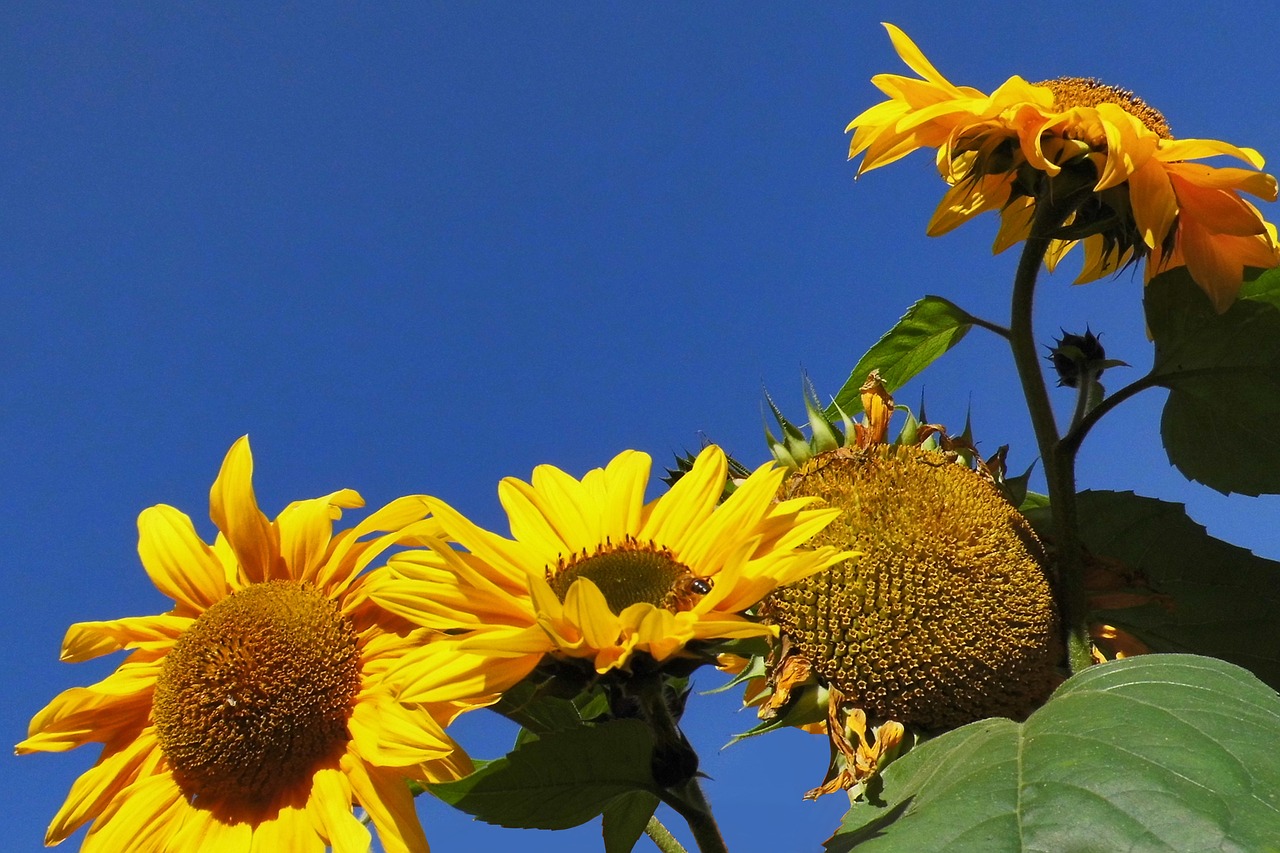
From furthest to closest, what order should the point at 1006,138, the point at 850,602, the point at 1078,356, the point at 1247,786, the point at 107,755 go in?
the point at 1078,356 < the point at 1006,138 < the point at 107,755 < the point at 850,602 < the point at 1247,786

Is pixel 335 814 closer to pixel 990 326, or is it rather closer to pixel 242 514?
pixel 242 514

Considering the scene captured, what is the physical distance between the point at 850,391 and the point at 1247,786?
4.23 ft

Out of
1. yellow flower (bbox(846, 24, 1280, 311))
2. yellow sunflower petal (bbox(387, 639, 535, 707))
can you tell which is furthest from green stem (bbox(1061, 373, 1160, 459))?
yellow sunflower petal (bbox(387, 639, 535, 707))

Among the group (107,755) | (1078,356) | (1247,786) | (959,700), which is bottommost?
(1247,786)

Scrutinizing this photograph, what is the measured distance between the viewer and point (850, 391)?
2305 millimetres

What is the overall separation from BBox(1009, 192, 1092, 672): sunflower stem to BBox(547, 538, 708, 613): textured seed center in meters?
0.70

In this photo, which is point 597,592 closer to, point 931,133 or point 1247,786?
point 1247,786

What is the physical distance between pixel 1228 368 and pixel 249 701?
1759 millimetres

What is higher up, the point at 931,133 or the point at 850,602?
the point at 931,133

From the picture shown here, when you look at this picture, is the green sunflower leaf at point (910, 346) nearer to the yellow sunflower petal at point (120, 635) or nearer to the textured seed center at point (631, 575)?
the textured seed center at point (631, 575)

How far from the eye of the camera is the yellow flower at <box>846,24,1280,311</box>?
6.13ft

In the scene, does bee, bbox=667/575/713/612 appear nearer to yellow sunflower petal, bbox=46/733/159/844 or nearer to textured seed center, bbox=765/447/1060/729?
textured seed center, bbox=765/447/1060/729

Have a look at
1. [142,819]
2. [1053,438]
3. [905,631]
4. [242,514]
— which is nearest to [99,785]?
[142,819]

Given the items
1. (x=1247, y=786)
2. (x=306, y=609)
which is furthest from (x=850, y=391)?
(x=1247, y=786)
